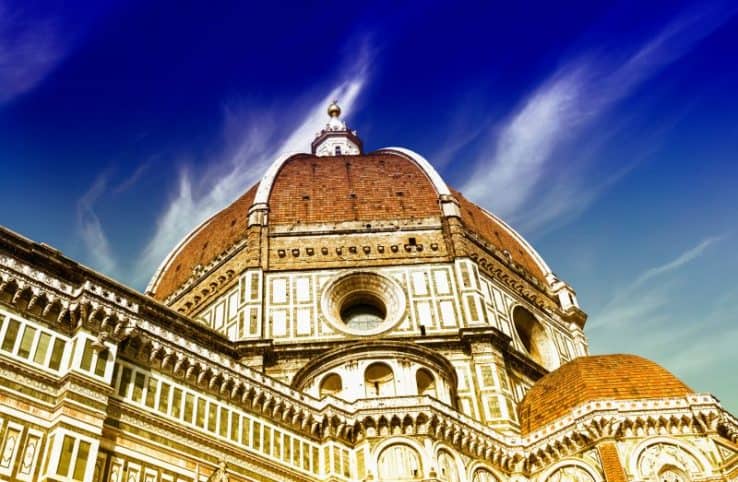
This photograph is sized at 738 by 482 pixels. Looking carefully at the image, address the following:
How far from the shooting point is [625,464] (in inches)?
1087

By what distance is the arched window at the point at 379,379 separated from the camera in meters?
30.5

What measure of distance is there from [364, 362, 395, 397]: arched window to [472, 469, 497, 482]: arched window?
→ 4.69 meters

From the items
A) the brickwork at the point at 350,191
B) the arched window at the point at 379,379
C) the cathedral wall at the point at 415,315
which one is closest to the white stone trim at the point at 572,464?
the cathedral wall at the point at 415,315

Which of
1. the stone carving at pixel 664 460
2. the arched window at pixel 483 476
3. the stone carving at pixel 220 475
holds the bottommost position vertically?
the stone carving at pixel 220 475

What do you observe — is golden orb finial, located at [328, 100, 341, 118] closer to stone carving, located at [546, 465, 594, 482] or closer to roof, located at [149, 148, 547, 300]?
roof, located at [149, 148, 547, 300]

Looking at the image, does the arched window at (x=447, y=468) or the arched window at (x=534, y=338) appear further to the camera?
the arched window at (x=534, y=338)

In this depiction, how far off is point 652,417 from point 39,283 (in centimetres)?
2254

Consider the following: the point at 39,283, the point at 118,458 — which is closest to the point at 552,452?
the point at 118,458

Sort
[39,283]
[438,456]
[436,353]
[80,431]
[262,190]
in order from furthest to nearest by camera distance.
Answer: [262,190] → [436,353] → [438,456] → [39,283] → [80,431]

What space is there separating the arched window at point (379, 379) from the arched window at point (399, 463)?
3.26 meters

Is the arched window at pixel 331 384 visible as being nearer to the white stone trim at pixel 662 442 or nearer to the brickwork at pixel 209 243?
the white stone trim at pixel 662 442

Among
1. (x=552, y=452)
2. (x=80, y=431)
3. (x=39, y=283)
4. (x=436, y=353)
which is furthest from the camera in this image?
(x=436, y=353)

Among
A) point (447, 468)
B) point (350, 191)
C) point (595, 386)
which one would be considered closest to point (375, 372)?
point (447, 468)

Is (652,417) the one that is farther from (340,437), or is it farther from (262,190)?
(262,190)
